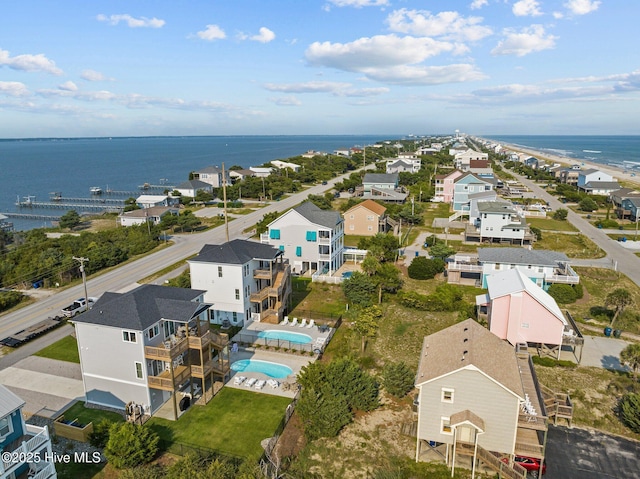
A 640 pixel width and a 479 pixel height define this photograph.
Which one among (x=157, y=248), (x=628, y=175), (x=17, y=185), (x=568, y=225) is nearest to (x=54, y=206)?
(x=17, y=185)

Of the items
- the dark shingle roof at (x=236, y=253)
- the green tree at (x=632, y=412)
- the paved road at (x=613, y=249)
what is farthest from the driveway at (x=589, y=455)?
the paved road at (x=613, y=249)

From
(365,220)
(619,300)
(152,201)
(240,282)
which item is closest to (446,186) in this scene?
(365,220)

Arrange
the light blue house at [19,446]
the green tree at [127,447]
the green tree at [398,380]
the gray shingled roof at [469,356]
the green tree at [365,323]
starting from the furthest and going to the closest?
the green tree at [365,323], the green tree at [398,380], the green tree at [127,447], the gray shingled roof at [469,356], the light blue house at [19,446]

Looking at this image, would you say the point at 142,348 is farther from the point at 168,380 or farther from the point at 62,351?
the point at 62,351

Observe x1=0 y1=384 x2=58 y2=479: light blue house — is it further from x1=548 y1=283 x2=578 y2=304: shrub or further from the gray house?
x1=548 y1=283 x2=578 y2=304: shrub

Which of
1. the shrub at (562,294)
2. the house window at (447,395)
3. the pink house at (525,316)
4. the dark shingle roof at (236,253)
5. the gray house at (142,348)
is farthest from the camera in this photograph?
the shrub at (562,294)

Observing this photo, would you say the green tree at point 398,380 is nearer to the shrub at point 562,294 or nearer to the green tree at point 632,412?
the green tree at point 632,412
